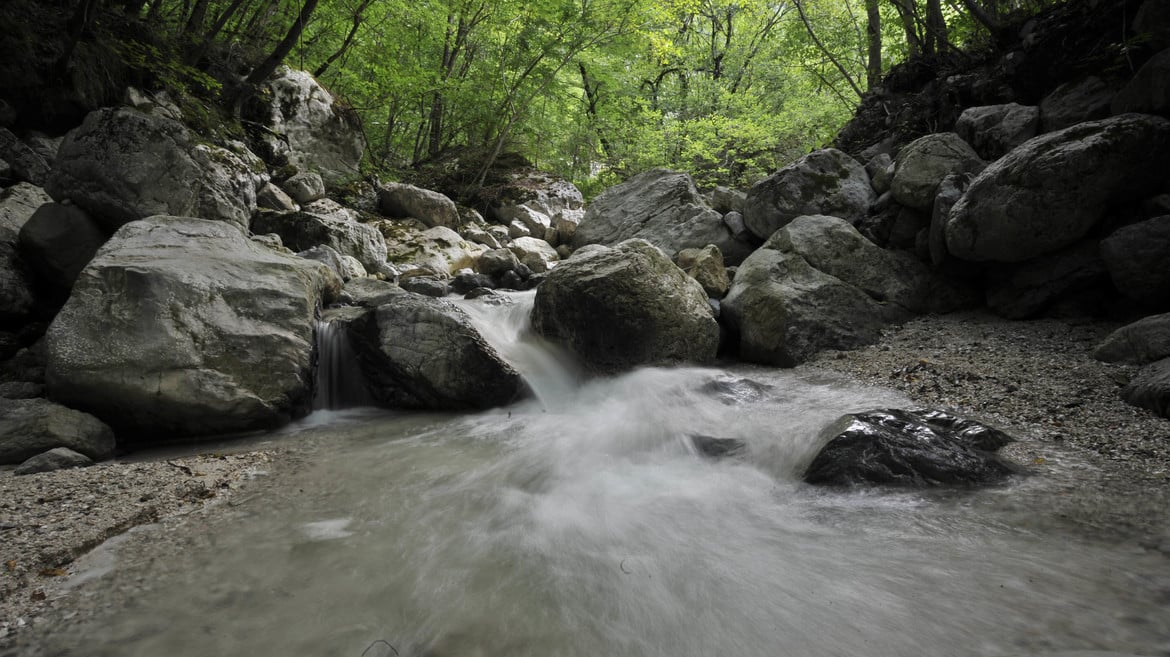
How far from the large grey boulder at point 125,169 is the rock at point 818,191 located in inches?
335

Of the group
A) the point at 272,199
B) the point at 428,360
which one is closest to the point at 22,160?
the point at 272,199

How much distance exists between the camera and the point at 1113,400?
3447mm

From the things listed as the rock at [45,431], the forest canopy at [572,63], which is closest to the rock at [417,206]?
the forest canopy at [572,63]

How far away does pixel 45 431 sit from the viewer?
138 inches

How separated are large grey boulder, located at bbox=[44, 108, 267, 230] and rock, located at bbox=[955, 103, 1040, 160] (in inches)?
410

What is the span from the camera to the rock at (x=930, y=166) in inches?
244

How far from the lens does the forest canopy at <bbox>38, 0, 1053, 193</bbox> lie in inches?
357

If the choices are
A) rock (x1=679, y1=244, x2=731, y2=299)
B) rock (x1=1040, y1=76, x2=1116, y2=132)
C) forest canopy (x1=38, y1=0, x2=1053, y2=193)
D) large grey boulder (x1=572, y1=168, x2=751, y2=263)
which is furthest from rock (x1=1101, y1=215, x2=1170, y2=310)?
large grey boulder (x1=572, y1=168, x2=751, y2=263)

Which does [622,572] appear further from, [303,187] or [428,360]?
[303,187]

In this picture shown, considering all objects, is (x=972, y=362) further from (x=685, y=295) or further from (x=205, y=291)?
(x=205, y=291)

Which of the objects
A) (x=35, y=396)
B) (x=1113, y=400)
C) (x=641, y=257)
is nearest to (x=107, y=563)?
(x=35, y=396)

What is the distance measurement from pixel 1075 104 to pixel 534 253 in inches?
349

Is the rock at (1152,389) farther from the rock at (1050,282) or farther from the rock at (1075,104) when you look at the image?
the rock at (1075,104)

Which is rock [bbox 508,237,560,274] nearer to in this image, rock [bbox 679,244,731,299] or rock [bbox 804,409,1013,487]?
rock [bbox 679,244,731,299]
